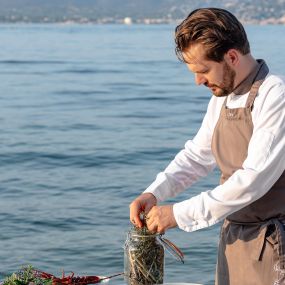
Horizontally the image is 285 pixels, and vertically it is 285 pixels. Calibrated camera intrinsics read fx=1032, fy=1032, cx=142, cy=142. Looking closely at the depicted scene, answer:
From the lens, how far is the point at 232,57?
329cm

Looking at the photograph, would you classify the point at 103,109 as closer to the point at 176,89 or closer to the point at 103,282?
the point at 176,89

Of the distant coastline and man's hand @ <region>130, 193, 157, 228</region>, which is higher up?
the distant coastline

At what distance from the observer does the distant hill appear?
391 feet

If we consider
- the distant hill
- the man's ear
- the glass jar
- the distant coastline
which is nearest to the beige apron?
the man's ear

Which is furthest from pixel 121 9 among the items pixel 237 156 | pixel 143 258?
pixel 237 156

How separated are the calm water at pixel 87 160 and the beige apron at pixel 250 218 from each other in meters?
1.17

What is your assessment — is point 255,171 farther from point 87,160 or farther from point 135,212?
point 87,160

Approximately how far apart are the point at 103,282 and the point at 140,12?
470 ft

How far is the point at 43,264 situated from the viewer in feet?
27.9

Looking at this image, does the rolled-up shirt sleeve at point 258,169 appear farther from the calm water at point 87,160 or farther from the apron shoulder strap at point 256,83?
the calm water at point 87,160

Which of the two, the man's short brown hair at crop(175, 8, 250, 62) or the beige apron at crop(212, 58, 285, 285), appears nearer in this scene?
the man's short brown hair at crop(175, 8, 250, 62)

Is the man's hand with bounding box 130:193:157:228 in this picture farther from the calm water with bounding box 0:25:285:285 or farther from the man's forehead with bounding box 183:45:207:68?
the calm water with bounding box 0:25:285:285

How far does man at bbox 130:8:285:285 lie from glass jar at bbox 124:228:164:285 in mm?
155

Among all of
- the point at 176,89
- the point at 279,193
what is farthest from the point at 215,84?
the point at 176,89
